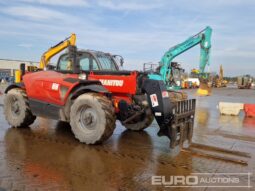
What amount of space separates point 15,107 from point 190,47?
18158 millimetres

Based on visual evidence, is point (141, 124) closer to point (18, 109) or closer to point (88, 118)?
point (88, 118)

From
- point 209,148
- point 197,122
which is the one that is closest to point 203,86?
point 197,122

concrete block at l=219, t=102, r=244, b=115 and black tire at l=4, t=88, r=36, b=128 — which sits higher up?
black tire at l=4, t=88, r=36, b=128

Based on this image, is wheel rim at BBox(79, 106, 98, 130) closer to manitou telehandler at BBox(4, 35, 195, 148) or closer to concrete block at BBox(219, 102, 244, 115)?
manitou telehandler at BBox(4, 35, 195, 148)

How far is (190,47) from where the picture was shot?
2388 centimetres

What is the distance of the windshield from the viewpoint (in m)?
7.48

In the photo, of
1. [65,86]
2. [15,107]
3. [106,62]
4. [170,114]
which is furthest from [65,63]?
[170,114]

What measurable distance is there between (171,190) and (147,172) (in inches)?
27.8

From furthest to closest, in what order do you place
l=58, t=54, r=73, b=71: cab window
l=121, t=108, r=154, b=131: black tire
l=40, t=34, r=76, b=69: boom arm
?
l=40, t=34, r=76, b=69: boom arm
l=121, t=108, r=154, b=131: black tire
l=58, t=54, r=73, b=71: cab window

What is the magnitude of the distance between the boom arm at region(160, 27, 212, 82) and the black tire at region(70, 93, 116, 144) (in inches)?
670

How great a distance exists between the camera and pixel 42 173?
4590 millimetres

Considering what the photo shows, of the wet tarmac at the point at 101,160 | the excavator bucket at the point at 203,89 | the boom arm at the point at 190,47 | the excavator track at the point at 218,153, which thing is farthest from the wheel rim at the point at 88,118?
the excavator bucket at the point at 203,89

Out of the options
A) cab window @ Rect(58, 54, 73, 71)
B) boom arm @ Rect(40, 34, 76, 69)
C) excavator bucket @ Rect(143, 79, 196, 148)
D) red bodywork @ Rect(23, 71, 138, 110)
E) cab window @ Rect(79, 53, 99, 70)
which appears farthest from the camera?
boom arm @ Rect(40, 34, 76, 69)

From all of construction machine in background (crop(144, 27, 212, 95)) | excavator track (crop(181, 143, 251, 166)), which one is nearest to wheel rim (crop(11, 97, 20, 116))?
excavator track (crop(181, 143, 251, 166))
